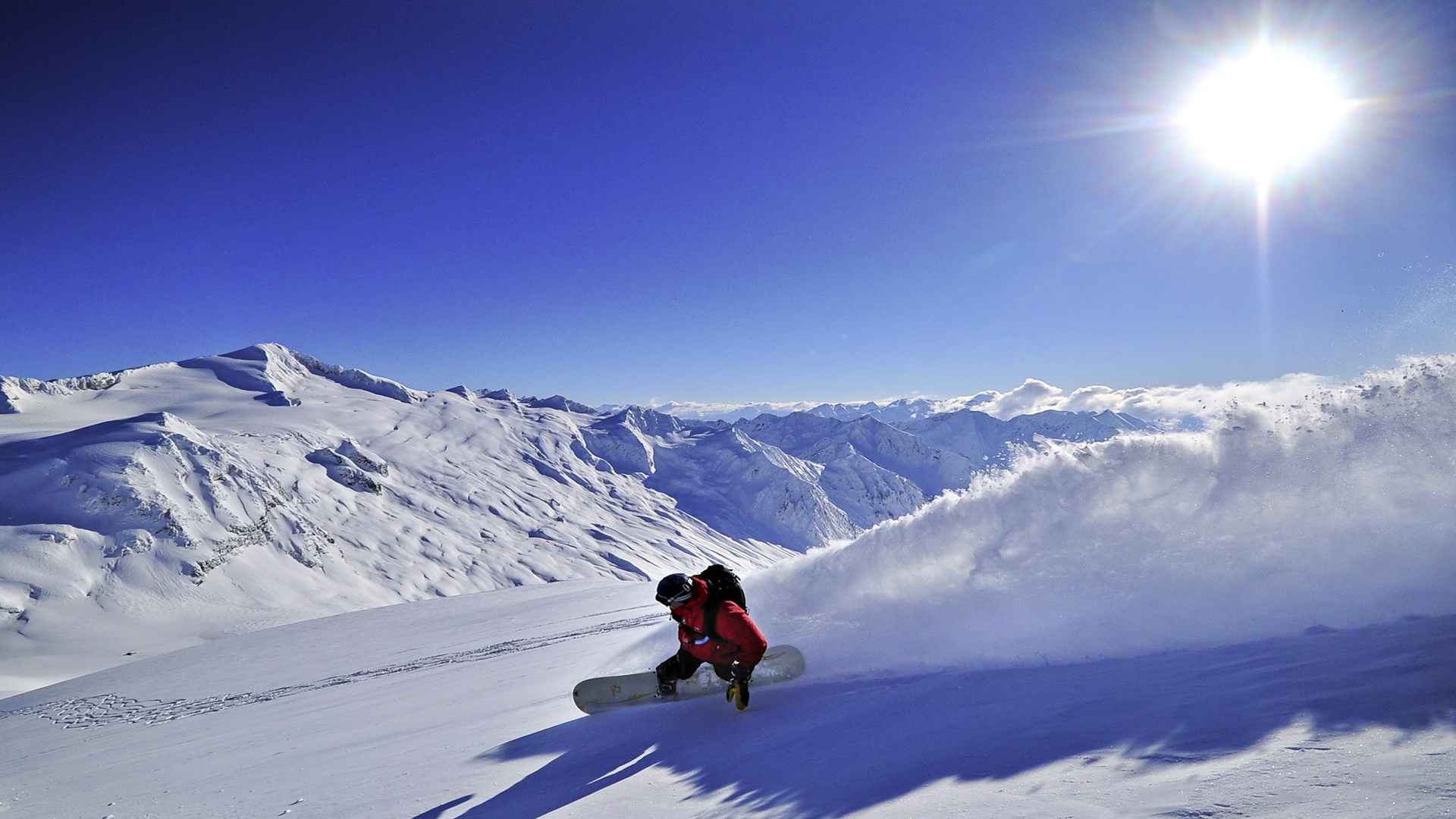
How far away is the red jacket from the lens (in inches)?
259

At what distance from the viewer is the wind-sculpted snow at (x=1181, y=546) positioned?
248 inches

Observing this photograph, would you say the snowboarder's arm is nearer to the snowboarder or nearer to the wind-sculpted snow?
the snowboarder

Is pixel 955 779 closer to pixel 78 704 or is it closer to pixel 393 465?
pixel 78 704

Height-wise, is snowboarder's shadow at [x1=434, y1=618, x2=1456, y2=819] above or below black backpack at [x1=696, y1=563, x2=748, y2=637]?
below

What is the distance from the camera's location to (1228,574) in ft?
22.5

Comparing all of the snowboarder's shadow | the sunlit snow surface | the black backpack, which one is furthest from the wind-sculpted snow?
the black backpack

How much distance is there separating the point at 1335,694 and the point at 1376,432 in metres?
5.23

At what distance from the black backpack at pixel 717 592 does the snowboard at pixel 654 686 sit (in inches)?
51.8

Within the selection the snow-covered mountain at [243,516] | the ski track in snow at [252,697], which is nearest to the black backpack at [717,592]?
the ski track in snow at [252,697]

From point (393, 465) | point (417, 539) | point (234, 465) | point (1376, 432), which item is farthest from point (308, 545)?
point (1376, 432)

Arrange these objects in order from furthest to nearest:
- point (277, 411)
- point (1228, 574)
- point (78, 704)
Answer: point (277, 411) → point (78, 704) → point (1228, 574)

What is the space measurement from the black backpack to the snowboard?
1316 mm

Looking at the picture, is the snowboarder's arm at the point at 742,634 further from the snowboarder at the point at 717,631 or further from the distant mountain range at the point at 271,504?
the distant mountain range at the point at 271,504

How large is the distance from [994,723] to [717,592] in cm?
310
